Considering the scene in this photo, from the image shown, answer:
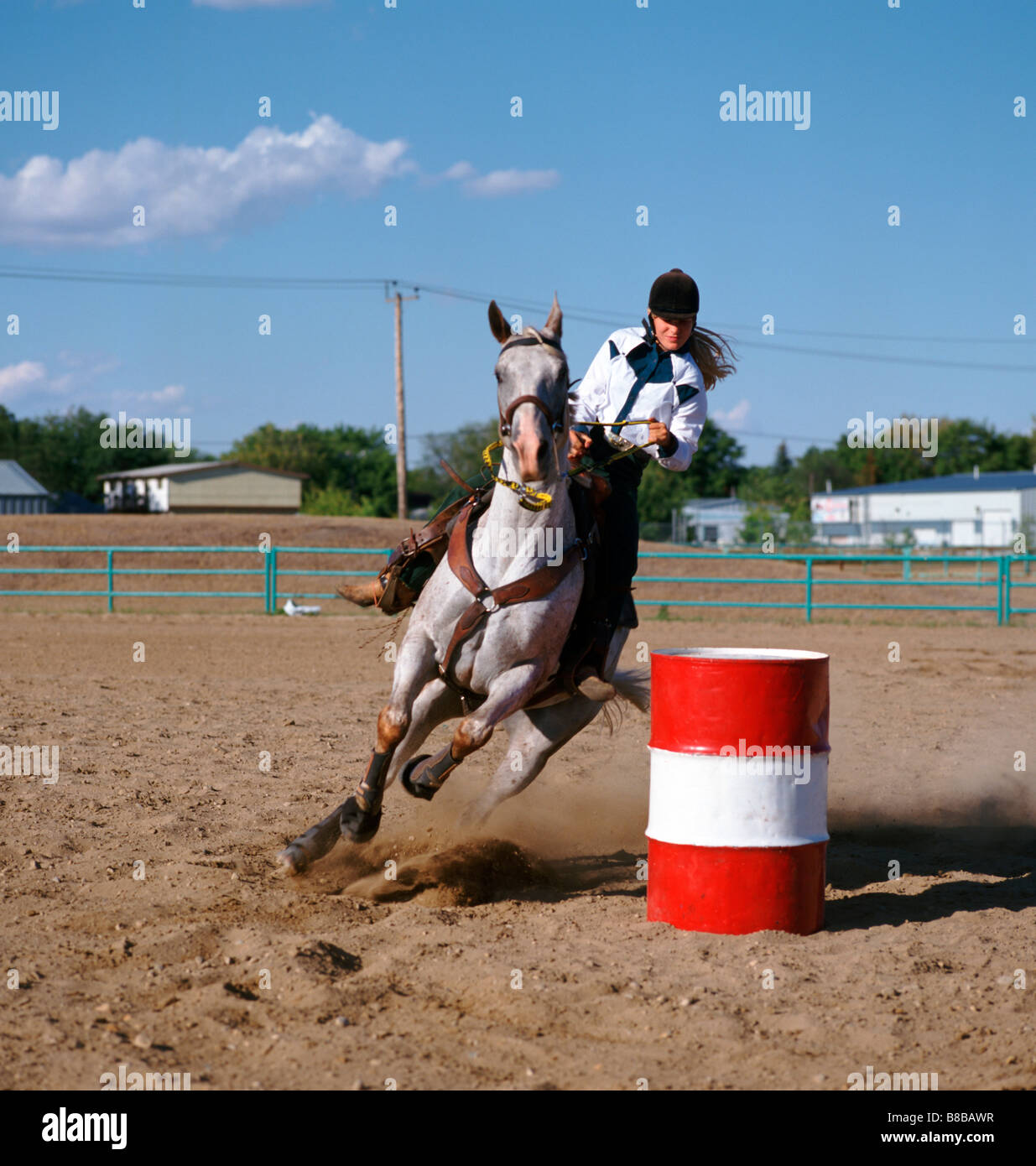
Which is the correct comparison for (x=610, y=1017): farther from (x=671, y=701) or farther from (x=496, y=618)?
(x=496, y=618)

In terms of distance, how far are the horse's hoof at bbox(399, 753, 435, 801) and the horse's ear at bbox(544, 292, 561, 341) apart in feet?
5.54

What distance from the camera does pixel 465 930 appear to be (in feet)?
12.7

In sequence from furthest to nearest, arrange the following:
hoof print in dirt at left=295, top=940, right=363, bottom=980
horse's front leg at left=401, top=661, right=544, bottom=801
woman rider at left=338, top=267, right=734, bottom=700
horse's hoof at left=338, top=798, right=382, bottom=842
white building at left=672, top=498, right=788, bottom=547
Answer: white building at left=672, top=498, right=788, bottom=547 < woman rider at left=338, top=267, right=734, bottom=700 < horse's hoof at left=338, top=798, right=382, bottom=842 < horse's front leg at left=401, top=661, right=544, bottom=801 < hoof print in dirt at left=295, top=940, right=363, bottom=980

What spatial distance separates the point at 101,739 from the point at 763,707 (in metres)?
5.00

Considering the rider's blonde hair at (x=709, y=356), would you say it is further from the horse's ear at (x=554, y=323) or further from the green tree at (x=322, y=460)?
the green tree at (x=322, y=460)

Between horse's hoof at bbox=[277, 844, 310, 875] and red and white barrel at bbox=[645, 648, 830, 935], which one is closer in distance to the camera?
red and white barrel at bbox=[645, 648, 830, 935]

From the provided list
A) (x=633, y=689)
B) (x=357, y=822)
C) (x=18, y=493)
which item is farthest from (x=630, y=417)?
(x=18, y=493)

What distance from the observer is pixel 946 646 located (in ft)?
48.1

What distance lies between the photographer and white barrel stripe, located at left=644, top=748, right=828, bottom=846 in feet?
12.6

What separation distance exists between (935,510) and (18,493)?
170 feet

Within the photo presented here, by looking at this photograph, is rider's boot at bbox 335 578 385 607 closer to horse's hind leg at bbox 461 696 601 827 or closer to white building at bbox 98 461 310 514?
horse's hind leg at bbox 461 696 601 827

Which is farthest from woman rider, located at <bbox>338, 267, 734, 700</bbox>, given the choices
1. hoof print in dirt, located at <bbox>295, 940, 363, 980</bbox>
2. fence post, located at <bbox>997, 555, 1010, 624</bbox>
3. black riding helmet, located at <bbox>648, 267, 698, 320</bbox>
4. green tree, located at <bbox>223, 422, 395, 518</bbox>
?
green tree, located at <bbox>223, 422, 395, 518</bbox>

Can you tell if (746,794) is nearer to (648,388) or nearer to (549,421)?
(549,421)

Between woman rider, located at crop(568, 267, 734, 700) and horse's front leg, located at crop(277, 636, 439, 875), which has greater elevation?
woman rider, located at crop(568, 267, 734, 700)
